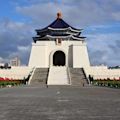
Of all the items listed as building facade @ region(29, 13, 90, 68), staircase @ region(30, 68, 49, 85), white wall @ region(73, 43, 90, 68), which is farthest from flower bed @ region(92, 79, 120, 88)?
building facade @ region(29, 13, 90, 68)

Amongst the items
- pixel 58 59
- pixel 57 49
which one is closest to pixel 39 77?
pixel 57 49

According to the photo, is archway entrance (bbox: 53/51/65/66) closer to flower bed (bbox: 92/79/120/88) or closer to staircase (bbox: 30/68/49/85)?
staircase (bbox: 30/68/49/85)

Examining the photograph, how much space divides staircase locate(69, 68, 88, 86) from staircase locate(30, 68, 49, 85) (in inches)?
A: 162

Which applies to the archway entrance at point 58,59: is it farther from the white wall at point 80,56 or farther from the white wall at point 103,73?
the white wall at point 103,73

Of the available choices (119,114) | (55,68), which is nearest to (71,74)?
(55,68)

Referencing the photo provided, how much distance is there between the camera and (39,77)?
57906 mm

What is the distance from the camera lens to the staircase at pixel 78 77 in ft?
176

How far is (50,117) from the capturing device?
422 inches

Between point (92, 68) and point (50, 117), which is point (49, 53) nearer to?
point (92, 68)

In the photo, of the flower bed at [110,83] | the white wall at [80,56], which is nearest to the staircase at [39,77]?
the flower bed at [110,83]

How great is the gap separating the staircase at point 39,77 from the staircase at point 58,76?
75 centimetres

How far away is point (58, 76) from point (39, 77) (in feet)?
10.1

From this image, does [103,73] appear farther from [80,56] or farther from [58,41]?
[58,41]

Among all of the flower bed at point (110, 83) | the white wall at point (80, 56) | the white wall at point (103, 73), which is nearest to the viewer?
the flower bed at point (110, 83)
